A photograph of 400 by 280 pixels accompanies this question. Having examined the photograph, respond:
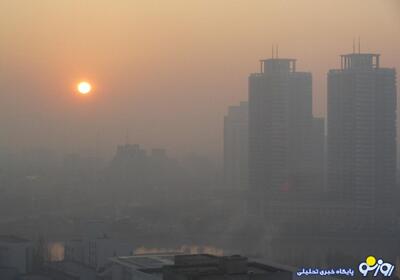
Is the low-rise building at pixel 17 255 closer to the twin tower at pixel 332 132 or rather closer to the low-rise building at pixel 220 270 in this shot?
the twin tower at pixel 332 132

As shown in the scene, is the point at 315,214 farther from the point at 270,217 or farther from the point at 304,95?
the point at 304,95

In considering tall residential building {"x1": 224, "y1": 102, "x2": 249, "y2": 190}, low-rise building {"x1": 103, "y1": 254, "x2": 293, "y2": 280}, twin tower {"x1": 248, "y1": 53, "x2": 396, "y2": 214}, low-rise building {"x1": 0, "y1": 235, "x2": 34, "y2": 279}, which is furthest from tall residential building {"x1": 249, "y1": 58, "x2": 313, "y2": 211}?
low-rise building {"x1": 103, "y1": 254, "x2": 293, "y2": 280}

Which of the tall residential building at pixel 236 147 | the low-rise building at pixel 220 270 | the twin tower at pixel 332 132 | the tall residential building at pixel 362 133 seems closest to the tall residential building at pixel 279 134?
the twin tower at pixel 332 132

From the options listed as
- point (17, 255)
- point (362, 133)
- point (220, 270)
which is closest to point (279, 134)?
point (362, 133)

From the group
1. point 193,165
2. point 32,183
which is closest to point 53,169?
point 32,183

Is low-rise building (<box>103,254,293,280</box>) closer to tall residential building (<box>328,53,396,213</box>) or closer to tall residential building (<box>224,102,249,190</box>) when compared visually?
tall residential building (<box>224,102,249,190</box>)

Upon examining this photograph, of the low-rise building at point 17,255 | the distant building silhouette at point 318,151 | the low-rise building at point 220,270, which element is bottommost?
the low-rise building at point 17,255
